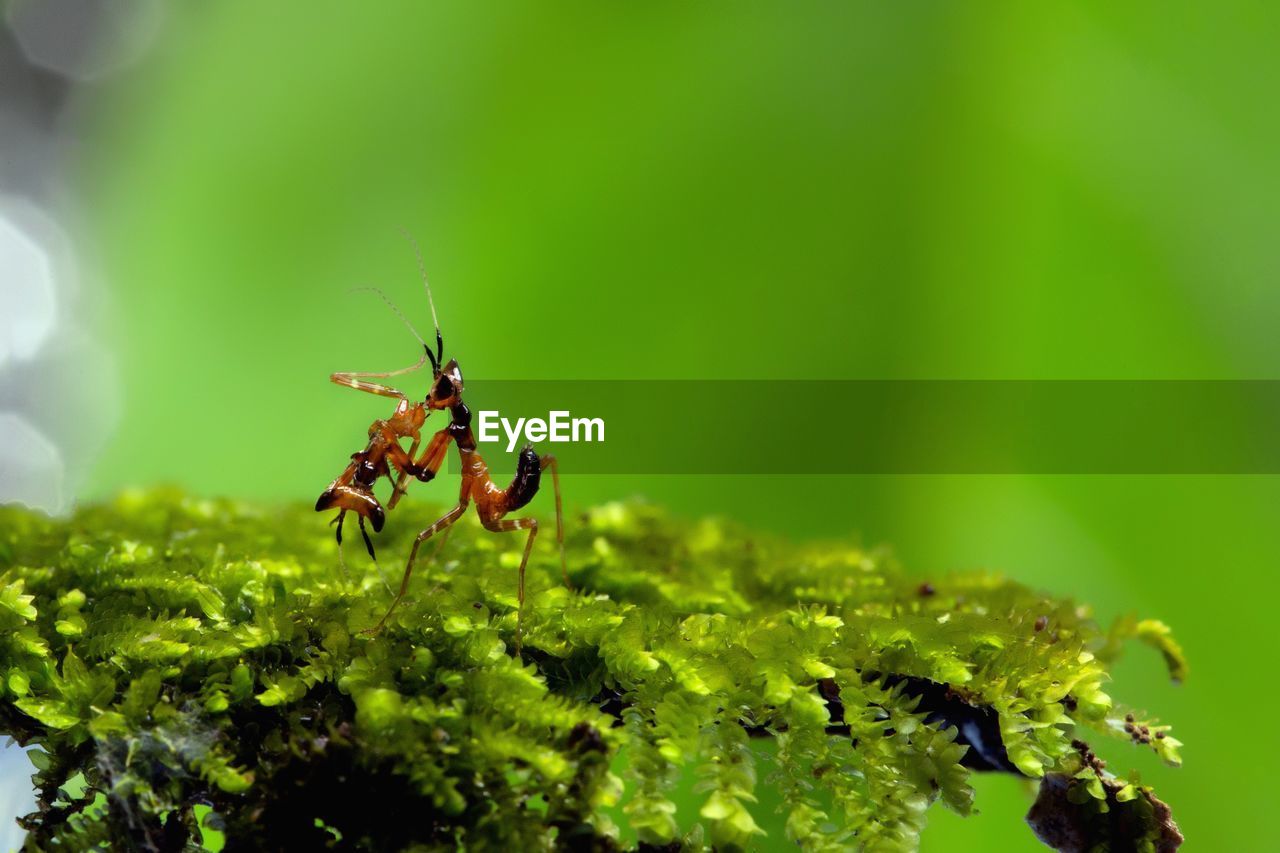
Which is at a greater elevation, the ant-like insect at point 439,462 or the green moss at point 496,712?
the ant-like insect at point 439,462

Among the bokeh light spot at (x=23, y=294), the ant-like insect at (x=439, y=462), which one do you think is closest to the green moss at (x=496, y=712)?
the ant-like insect at (x=439, y=462)

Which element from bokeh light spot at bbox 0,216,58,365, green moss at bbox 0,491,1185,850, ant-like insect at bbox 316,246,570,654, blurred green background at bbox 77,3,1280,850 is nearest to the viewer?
green moss at bbox 0,491,1185,850

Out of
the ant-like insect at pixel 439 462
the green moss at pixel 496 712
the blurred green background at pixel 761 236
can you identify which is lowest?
the green moss at pixel 496 712

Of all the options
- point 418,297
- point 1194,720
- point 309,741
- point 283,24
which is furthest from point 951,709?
point 283,24

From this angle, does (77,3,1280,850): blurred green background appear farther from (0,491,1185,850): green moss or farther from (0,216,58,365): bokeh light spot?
(0,491,1185,850): green moss

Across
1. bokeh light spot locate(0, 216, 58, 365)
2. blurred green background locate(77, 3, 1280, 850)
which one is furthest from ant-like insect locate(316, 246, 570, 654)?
bokeh light spot locate(0, 216, 58, 365)

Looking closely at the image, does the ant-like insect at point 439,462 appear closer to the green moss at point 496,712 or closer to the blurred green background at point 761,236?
the green moss at point 496,712

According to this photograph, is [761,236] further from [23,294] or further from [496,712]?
[23,294]
